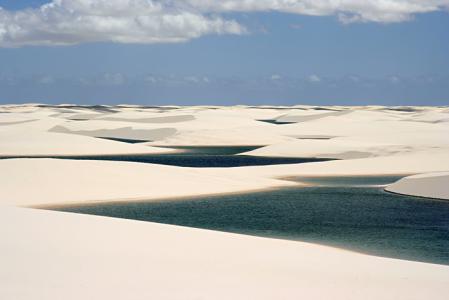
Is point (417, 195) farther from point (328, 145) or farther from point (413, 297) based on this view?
point (328, 145)

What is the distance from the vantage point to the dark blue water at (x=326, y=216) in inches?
815

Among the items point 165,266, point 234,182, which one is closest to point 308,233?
point 165,266

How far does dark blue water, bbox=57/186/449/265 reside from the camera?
20.7 m

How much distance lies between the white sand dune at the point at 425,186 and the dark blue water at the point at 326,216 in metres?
0.91

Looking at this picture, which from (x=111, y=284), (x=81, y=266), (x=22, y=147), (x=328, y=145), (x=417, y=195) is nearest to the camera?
(x=111, y=284)

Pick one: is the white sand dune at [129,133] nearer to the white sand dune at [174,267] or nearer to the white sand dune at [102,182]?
the white sand dune at [102,182]

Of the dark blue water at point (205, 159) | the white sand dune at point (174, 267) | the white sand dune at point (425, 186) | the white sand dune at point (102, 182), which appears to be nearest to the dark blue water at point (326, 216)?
the white sand dune at point (425, 186)

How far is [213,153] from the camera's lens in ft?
220

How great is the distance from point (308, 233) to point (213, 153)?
4481cm

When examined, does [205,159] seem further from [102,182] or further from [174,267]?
[174,267]

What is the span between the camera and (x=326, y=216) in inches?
A: 1040

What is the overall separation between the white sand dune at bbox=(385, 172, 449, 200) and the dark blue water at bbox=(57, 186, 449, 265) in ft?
2.99

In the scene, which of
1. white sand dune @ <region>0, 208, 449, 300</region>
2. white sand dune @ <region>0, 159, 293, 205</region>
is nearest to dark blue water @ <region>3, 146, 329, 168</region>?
white sand dune @ <region>0, 159, 293, 205</region>

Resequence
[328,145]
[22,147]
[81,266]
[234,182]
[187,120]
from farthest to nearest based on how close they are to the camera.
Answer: [187,120], [22,147], [328,145], [234,182], [81,266]
